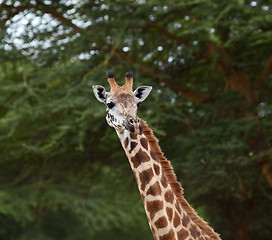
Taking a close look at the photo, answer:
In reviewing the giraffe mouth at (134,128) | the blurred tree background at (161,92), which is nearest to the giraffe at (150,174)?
the giraffe mouth at (134,128)

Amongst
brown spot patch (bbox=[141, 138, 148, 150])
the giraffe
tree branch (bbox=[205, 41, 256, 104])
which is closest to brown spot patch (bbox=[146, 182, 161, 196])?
the giraffe

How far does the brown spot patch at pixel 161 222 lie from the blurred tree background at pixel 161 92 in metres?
6.69

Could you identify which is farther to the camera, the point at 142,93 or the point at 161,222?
the point at 142,93

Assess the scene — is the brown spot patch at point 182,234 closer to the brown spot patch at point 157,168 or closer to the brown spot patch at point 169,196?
the brown spot patch at point 169,196

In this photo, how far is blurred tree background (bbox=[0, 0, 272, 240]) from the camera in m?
13.1

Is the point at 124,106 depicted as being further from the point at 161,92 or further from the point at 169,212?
the point at 161,92

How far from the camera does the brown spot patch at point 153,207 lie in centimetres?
564

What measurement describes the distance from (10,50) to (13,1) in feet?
4.84

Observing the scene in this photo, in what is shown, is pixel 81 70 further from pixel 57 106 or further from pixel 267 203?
pixel 267 203

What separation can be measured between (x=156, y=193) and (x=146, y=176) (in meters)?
0.19

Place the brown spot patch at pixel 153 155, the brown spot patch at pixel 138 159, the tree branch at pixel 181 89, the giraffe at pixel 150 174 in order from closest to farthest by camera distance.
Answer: the giraffe at pixel 150 174, the brown spot patch at pixel 138 159, the brown spot patch at pixel 153 155, the tree branch at pixel 181 89

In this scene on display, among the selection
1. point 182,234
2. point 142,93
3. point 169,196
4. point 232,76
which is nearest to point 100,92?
point 142,93

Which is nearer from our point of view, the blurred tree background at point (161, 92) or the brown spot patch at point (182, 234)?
the brown spot patch at point (182, 234)

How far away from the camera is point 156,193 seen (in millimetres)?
5668
